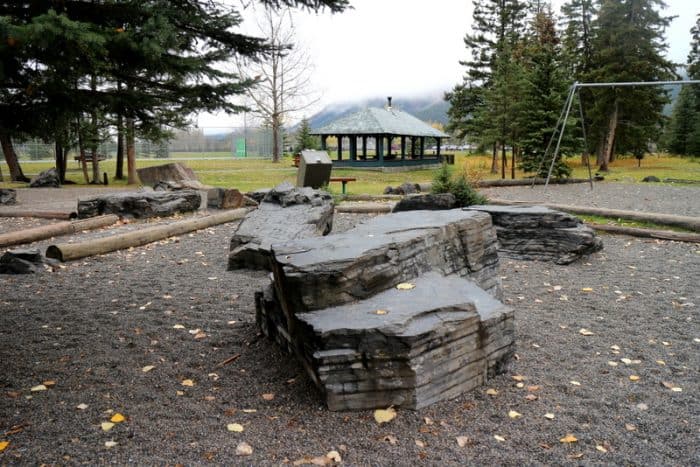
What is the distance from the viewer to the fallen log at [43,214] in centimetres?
1178

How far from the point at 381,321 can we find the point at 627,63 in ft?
103

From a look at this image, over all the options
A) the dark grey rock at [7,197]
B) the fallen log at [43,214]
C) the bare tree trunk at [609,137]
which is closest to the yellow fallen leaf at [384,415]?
the fallen log at [43,214]

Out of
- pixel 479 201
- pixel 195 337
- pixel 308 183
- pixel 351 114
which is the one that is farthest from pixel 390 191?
pixel 351 114

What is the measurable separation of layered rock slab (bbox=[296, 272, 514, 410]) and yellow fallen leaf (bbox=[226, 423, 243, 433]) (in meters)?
0.53

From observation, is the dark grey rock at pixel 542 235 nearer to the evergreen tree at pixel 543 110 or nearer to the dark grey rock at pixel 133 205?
the dark grey rock at pixel 133 205

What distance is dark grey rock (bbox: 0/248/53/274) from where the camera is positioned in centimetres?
704

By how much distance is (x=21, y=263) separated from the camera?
7.06 m

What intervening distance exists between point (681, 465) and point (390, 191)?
49.2ft

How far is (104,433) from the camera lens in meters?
3.02

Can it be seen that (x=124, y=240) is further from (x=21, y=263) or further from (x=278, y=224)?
(x=278, y=224)

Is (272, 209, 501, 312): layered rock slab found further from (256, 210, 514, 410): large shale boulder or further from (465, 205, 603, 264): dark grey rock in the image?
(465, 205, 603, 264): dark grey rock

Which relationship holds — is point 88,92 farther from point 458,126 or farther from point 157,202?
point 458,126

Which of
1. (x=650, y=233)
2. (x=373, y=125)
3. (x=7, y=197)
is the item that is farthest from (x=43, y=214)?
(x=373, y=125)

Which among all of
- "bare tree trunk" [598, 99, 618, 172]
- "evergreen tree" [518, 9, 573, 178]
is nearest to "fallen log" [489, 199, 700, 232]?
"evergreen tree" [518, 9, 573, 178]
